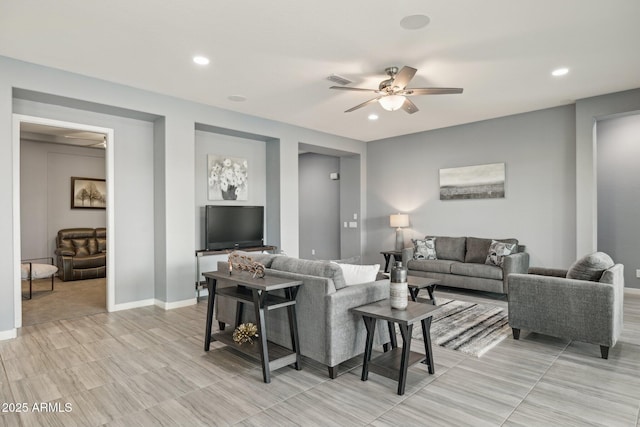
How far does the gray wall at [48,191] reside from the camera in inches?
280

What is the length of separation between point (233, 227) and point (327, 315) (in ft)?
11.0

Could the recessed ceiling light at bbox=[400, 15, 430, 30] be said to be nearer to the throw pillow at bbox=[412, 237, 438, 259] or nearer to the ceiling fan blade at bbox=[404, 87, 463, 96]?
the ceiling fan blade at bbox=[404, 87, 463, 96]

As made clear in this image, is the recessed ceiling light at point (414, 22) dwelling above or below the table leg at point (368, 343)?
above

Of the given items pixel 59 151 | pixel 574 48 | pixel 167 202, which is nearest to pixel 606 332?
pixel 574 48

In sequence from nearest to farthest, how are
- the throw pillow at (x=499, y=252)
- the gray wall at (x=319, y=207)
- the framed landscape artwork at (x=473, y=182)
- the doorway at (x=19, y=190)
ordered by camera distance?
the doorway at (x=19, y=190) < the throw pillow at (x=499, y=252) < the framed landscape artwork at (x=473, y=182) < the gray wall at (x=319, y=207)

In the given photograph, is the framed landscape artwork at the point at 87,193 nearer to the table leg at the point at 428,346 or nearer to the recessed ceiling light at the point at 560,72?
the table leg at the point at 428,346

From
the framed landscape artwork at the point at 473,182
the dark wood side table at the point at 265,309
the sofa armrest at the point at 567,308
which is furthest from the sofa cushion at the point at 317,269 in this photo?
the framed landscape artwork at the point at 473,182

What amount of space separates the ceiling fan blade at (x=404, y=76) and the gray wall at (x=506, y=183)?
315 cm

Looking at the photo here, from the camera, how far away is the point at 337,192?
8562 mm

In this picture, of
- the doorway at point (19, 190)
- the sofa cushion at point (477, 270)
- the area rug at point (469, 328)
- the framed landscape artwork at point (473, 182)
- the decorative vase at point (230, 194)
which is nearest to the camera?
the area rug at point (469, 328)

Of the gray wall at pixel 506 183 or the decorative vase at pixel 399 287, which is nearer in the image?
the decorative vase at pixel 399 287

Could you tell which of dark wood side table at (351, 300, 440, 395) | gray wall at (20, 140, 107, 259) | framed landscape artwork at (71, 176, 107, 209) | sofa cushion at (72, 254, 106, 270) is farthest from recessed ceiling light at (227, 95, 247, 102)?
gray wall at (20, 140, 107, 259)

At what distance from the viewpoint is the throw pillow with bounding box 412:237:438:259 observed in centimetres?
627

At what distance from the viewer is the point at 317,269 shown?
2.92 metres
